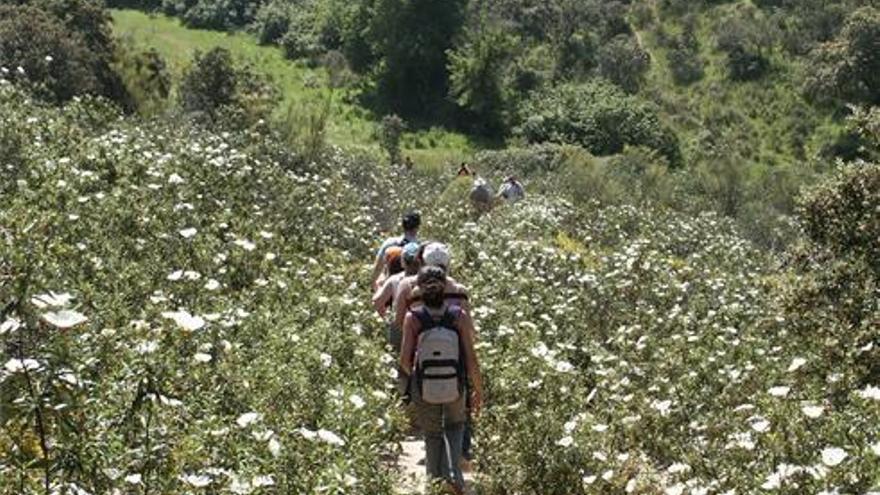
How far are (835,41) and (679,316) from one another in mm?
38078

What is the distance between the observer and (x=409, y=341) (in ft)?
19.1

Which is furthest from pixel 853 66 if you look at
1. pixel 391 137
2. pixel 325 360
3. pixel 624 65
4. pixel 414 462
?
pixel 325 360

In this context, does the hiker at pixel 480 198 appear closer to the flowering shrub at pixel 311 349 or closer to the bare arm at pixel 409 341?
the flowering shrub at pixel 311 349

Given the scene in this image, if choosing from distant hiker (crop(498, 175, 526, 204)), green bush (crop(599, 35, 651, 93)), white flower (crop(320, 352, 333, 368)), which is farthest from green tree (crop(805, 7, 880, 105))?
white flower (crop(320, 352, 333, 368))

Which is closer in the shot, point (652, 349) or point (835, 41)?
point (652, 349)

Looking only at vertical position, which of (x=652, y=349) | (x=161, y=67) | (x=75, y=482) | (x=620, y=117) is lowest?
(x=620, y=117)

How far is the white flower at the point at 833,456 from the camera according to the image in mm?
4624

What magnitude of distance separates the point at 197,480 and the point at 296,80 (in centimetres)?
4090

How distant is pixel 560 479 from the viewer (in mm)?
6379

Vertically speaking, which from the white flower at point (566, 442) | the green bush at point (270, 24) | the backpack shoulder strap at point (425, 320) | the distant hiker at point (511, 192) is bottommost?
the green bush at point (270, 24)

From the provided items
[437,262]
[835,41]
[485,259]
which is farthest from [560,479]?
[835,41]

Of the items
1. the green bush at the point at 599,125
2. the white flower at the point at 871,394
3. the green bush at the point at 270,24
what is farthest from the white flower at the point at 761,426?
the green bush at the point at 270,24

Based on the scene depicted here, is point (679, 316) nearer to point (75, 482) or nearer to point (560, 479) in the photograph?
point (560, 479)

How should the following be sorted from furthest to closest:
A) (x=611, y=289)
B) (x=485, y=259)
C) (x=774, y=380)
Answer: (x=485, y=259) → (x=611, y=289) → (x=774, y=380)
